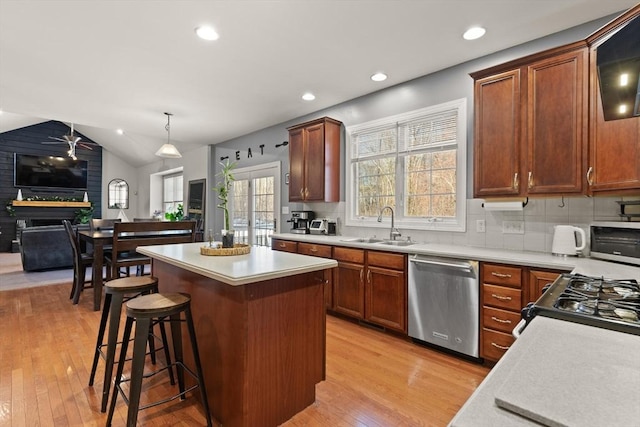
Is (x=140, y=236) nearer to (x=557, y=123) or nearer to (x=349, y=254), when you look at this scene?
(x=349, y=254)

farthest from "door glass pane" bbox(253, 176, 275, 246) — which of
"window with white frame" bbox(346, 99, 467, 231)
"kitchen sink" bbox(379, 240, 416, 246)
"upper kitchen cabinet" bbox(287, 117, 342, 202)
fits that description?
"kitchen sink" bbox(379, 240, 416, 246)

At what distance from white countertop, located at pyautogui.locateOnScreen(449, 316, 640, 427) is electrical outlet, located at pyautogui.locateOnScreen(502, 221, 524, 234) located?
201 cm

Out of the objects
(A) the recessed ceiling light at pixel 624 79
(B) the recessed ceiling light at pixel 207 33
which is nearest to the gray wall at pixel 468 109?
(A) the recessed ceiling light at pixel 624 79

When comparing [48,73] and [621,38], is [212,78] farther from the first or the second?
[621,38]

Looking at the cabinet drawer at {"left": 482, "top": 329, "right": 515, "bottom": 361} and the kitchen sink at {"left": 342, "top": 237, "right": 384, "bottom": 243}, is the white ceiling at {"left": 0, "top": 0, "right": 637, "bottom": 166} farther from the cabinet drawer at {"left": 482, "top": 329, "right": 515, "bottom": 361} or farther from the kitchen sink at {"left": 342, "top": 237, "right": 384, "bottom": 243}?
the cabinet drawer at {"left": 482, "top": 329, "right": 515, "bottom": 361}

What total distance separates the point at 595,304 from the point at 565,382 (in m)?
0.69

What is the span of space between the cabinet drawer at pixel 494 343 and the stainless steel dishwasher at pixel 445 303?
0.18 ft

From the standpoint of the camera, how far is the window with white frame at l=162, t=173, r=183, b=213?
9.38 metres

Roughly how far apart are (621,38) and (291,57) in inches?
97.4

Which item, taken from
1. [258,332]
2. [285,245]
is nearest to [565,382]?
[258,332]

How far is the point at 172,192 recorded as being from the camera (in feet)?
32.0

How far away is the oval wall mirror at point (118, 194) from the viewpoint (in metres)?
10.8

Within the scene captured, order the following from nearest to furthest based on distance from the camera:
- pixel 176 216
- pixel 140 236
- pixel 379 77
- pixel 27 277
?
pixel 379 77 < pixel 140 236 < pixel 27 277 < pixel 176 216

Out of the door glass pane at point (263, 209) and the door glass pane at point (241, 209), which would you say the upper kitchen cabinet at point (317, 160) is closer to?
the door glass pane at point (263, 209)
